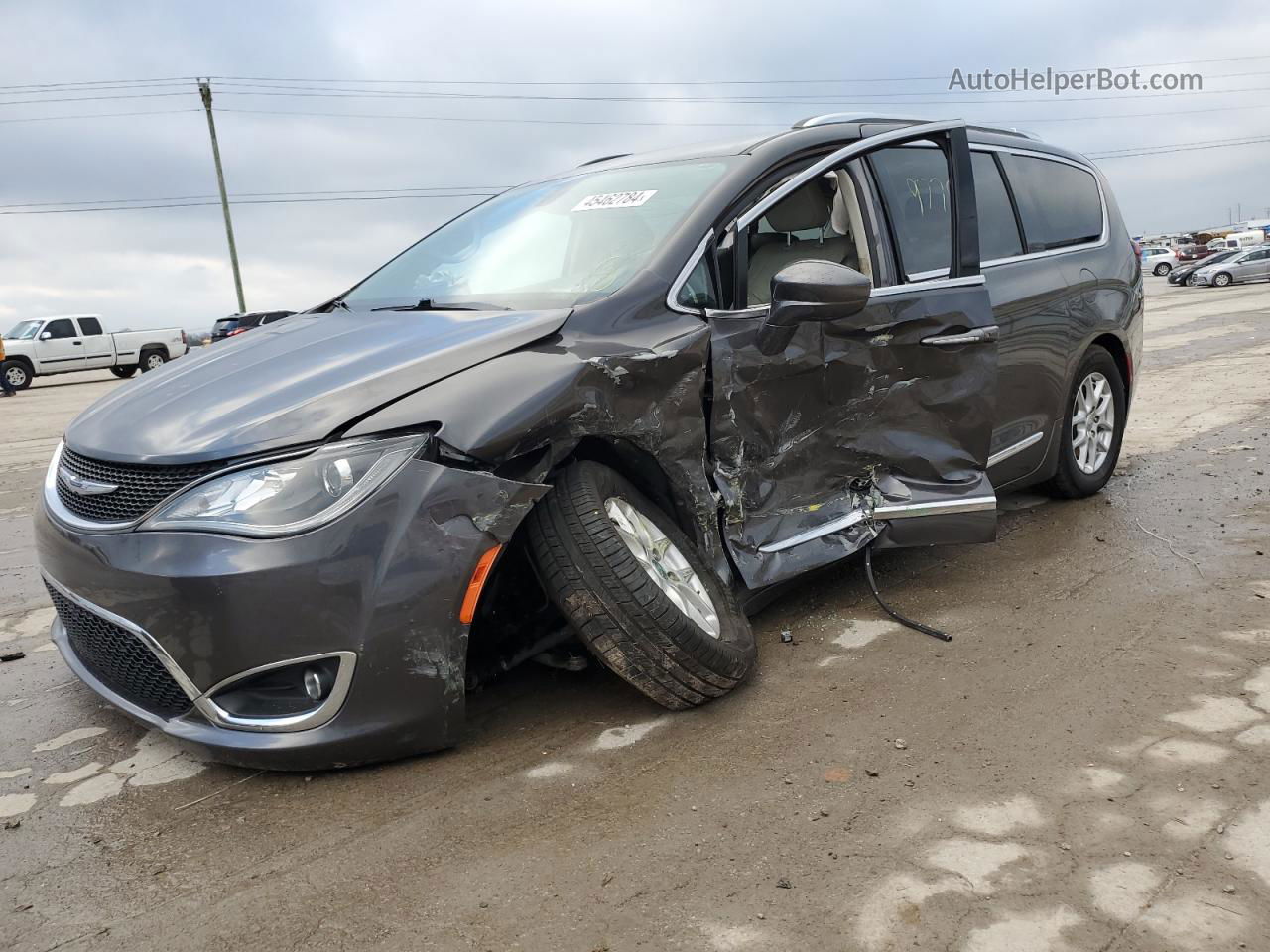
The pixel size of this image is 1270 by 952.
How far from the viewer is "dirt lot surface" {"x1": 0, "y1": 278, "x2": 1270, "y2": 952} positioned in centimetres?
218

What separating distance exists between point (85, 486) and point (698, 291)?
71.8 inches

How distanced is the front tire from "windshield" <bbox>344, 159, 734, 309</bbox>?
2452 millimetres

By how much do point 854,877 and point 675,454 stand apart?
1.33m

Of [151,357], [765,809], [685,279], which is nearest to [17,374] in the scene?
[151,357]

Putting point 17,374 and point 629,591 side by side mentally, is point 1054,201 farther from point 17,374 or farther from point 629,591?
point 17,374

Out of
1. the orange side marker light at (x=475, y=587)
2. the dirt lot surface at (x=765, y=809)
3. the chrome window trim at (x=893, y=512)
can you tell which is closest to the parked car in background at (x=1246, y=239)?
the chrome window trim at (x=893, y=512)

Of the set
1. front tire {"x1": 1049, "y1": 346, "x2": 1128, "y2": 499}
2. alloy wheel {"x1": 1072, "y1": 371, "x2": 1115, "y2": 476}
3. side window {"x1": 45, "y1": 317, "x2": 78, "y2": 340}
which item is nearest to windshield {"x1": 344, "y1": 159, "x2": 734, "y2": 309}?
front tire {"x1": 1049, "y1": 346, "x2": 1128, "y2": 499}

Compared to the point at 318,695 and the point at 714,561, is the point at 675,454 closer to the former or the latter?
the point at 714,561

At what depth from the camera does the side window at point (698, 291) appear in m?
3.27

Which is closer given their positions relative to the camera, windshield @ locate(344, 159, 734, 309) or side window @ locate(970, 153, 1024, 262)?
windshield @ locate(344, 159, 734, 309)

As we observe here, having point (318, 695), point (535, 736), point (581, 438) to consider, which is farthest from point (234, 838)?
point (581, 438)

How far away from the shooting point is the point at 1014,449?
15.1ft

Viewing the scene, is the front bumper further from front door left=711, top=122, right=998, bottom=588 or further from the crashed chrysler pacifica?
front door left=711, top=122, right=998, bottom=588

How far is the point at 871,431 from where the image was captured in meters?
3.75
